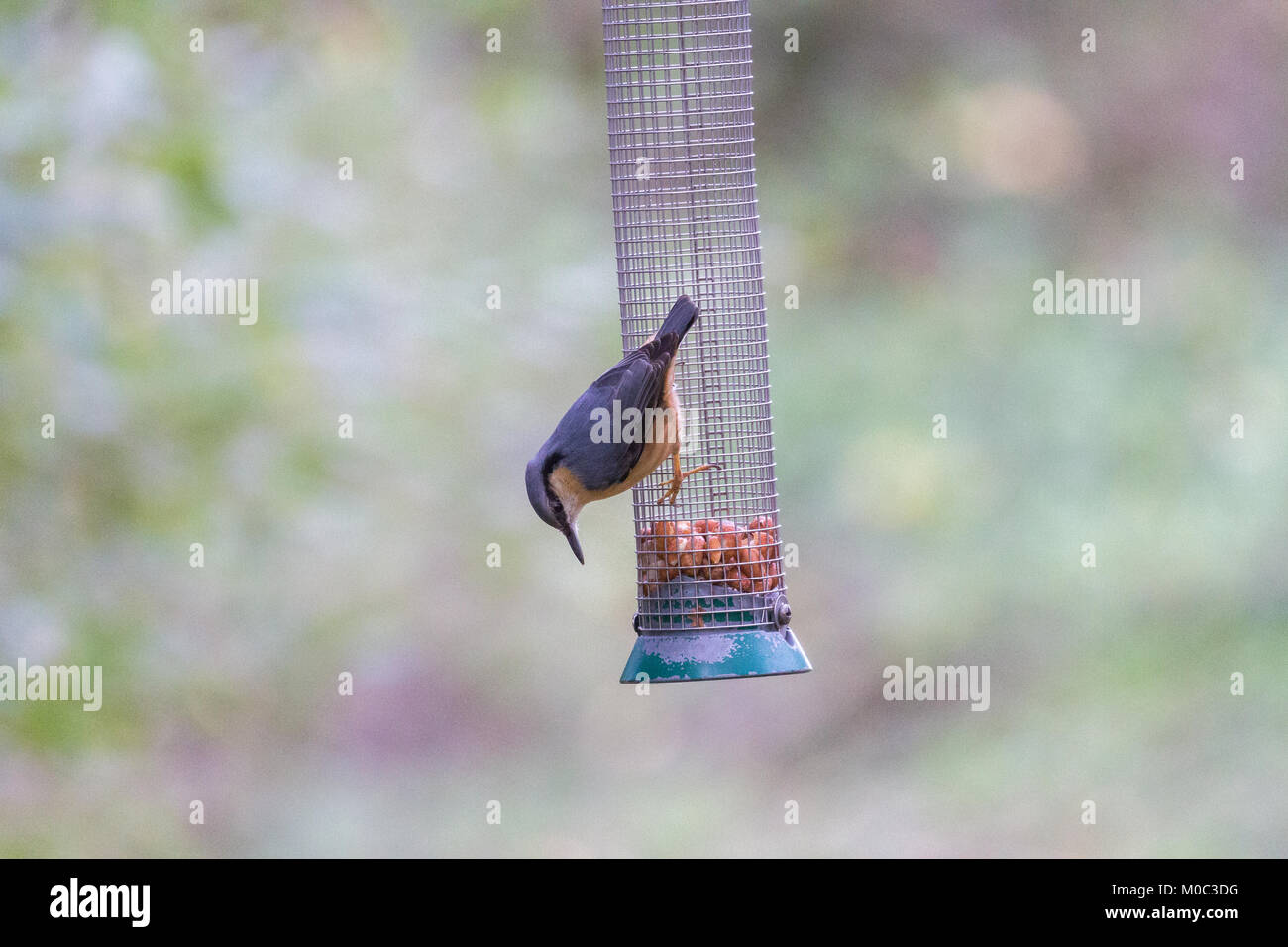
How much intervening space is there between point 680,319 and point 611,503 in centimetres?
423

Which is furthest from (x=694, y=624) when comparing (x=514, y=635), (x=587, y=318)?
(x=514, y=635)

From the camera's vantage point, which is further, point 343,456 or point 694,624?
point 343,456

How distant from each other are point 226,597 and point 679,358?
10.6ft

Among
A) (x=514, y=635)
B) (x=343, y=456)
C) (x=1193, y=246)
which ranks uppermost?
(x=1193, y=246)

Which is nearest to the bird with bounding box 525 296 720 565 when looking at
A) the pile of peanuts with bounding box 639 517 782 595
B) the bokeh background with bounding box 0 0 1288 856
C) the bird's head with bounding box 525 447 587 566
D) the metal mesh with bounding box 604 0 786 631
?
the bird's head with bounding box 525 447 587 566

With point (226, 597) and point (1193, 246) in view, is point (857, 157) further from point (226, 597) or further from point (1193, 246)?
point (226, 597)

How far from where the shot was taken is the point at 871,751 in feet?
34.3

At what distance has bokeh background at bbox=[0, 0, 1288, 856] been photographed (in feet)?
21.8

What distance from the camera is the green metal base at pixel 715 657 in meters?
5.07

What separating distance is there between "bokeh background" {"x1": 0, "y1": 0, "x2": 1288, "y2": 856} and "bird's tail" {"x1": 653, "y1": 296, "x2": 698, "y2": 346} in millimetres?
1911

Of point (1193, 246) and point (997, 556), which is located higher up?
point (1193, 246)

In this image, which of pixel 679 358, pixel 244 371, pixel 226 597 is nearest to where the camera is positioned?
pixel 679 358

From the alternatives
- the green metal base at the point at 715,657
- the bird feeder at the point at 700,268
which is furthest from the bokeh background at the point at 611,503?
the green metal base at the point at 715,657

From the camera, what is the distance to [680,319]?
552 cm
